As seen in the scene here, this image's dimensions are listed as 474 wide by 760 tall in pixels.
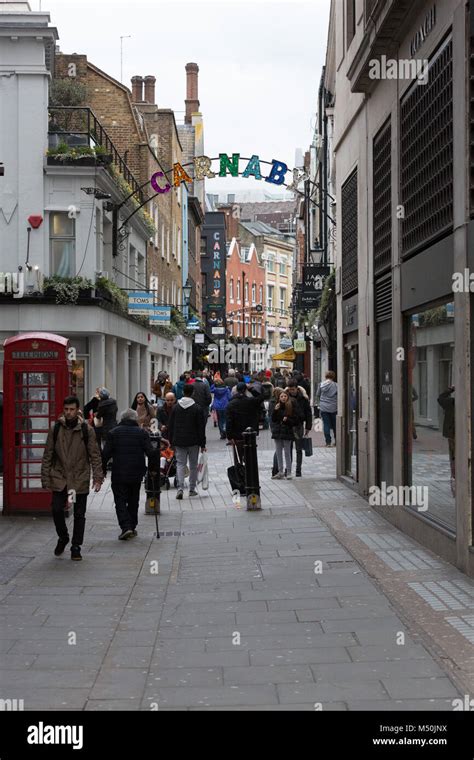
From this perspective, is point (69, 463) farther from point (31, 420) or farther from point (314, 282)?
point (314, 282)

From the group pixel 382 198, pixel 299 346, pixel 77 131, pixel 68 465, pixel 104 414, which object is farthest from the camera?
pixel 299 346

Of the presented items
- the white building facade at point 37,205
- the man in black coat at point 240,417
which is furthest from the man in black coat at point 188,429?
the white building facade at point 37,205

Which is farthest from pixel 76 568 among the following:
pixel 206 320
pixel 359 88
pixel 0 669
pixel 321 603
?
pixel 206 320


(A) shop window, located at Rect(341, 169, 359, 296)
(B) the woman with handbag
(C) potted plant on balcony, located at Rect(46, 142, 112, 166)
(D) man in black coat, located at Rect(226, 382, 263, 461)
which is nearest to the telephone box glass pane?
(D) man in black coat, located at Rect(226, 382, 263, 461)

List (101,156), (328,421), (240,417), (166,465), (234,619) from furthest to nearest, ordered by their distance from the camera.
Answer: (101,156)
(328,421)
(166,465)
(240,417)
(234,619)

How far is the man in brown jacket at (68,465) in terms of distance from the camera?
1201 cm


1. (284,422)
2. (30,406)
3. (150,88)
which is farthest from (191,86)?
(30,406)

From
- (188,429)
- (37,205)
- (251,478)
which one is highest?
(37,205)

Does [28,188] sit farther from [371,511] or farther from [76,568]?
[76,568]

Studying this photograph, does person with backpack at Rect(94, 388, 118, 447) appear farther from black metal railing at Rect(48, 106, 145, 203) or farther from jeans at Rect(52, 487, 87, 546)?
jeans at Rect(52, 487, 87, 546)

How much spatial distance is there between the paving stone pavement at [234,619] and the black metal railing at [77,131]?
17541 millimetres

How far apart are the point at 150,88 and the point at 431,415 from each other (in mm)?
49807

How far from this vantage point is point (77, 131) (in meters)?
31.7

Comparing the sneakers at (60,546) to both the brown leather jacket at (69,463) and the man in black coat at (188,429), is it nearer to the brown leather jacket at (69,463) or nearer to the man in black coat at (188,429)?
the brown leather jacket at (69,463)
